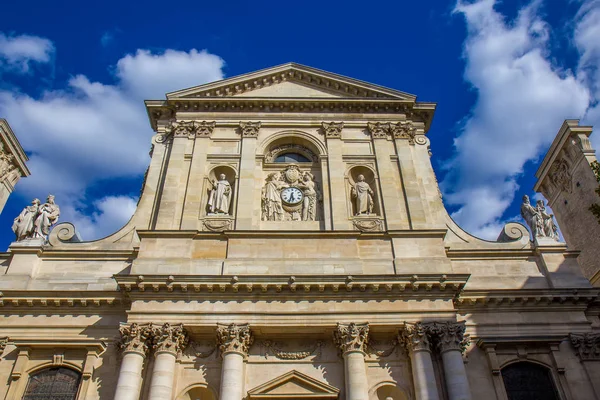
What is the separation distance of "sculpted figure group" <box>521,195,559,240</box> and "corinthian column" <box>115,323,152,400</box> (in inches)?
508

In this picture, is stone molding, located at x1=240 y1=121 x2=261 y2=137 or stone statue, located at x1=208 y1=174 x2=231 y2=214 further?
stone molding, located at x1=240 y1=121 x2=261 y2=137

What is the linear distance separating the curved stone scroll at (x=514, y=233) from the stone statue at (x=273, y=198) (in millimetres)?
7822

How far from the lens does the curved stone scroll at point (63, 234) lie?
17594mm

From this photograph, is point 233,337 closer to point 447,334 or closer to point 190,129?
point 447,334

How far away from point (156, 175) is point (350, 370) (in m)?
10.1

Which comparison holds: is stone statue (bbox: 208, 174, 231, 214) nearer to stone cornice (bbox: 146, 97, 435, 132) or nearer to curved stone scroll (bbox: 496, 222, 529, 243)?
stone cornice (bbox: 146, 97, 435, 132)

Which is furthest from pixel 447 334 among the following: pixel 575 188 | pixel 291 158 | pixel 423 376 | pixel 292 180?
pixel 575 188

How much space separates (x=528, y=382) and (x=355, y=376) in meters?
5.21

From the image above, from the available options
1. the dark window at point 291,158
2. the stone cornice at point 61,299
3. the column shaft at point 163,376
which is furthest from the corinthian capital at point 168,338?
the dark window at point 291,158

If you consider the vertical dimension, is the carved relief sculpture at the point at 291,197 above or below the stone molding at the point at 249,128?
below

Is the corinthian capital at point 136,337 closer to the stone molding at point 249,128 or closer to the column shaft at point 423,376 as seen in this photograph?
the column shaft at point 423,376

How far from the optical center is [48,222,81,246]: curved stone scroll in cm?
1759

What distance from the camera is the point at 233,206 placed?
1825 cm

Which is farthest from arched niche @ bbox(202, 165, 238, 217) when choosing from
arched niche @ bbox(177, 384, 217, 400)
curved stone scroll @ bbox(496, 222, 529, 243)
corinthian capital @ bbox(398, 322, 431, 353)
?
curved stone scroll @ bbox(496, 222, 529, 243)
